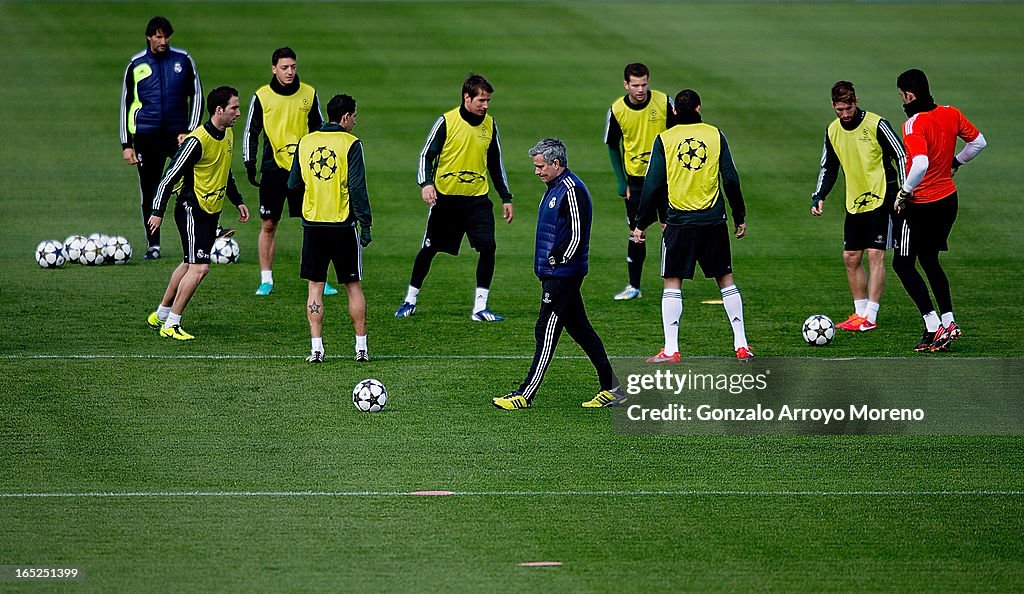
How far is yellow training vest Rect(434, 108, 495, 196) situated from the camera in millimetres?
13484

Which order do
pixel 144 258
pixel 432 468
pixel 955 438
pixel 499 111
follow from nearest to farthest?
1. pixel 432 468
2. pixel 955 438
3. pixel 144 258
4. pixel 499 111

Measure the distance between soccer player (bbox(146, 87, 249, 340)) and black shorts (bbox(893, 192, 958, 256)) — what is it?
5.91 metres

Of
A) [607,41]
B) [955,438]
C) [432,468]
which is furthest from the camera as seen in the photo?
[607,41]

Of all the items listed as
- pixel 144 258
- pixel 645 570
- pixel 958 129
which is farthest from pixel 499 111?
pixel 645 570

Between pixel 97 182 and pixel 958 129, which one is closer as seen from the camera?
pixel 958 129

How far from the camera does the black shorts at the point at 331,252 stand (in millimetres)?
11605

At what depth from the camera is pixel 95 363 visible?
38.4 ft

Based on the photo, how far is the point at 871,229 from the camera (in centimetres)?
1288

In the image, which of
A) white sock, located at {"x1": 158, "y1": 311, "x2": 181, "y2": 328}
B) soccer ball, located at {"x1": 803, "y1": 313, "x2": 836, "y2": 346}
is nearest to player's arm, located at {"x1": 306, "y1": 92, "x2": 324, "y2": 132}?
white sock, located at {"x1": 158, "y1": 311, "x2": 181, "y2": 328}

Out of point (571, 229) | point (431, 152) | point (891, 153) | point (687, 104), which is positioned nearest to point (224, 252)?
point (431, 152)

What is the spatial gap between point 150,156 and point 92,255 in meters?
1.29

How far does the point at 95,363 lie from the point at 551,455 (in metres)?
4.42

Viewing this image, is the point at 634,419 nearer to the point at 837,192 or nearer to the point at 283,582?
the point at 283,582

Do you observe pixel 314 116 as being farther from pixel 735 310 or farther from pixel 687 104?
pixel 735 310
